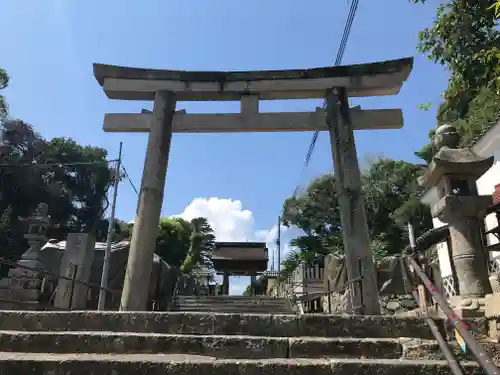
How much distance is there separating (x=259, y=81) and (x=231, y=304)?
7519 mm

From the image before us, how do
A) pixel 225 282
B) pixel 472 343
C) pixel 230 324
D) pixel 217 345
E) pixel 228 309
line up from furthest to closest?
pixel 225 282
pixel 228 309
pixel 230 324
pixel 217 345
pixel 472 343

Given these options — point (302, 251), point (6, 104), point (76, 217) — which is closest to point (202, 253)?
point (302, 251)

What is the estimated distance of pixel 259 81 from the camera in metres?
7.54

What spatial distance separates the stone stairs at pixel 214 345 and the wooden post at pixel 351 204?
1.94m

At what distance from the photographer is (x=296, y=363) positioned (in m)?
3.00

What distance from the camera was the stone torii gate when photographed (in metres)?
6.78

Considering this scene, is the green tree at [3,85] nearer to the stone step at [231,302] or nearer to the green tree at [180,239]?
the green tree at [180,239]

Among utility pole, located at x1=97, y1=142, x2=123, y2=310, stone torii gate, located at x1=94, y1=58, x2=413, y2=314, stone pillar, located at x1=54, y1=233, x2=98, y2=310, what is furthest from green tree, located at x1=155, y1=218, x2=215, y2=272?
stone torii gate, located at x1=94, y1=58, x2=413, y2=314

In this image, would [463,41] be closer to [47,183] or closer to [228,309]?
[228,309]

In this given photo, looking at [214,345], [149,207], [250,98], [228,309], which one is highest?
[250,98]

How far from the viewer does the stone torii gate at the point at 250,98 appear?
678 centimetres

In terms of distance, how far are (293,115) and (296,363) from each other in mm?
5189

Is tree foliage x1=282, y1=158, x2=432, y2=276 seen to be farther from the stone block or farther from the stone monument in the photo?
the stone block

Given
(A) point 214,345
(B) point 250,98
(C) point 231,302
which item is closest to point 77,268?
(C) point 231,302
